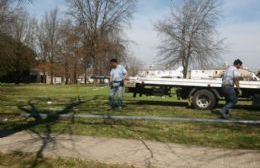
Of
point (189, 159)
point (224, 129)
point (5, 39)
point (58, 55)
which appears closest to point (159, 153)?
point (189, 159)

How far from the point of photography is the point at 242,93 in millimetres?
16734

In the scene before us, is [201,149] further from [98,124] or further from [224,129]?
[98,124]

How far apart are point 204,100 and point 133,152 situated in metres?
9.03

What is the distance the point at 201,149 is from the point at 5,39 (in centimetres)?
4028

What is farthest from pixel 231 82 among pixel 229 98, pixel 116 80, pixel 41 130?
pixel 41 130

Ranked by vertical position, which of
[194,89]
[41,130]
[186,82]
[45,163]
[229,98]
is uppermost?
[186,82]

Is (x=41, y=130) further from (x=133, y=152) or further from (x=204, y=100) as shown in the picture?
(x=204, y=100)

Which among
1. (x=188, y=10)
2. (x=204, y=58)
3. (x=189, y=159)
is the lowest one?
(x=189, y=159)

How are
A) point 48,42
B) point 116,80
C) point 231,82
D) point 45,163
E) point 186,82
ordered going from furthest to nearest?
1. point 48,42
2. point 186,82
3. point 116,80
4. point 231,82
5. point 45,163

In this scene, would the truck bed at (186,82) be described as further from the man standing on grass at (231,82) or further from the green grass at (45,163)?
the green grass at (45,163)

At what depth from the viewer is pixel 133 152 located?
8.17m

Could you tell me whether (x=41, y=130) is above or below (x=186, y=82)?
below

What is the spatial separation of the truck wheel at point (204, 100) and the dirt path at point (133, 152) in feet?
25.9

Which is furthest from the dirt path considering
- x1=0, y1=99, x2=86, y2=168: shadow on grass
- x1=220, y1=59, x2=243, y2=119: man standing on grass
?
x1=220, y1=59, x2=243, y2=119: man standing on grass
